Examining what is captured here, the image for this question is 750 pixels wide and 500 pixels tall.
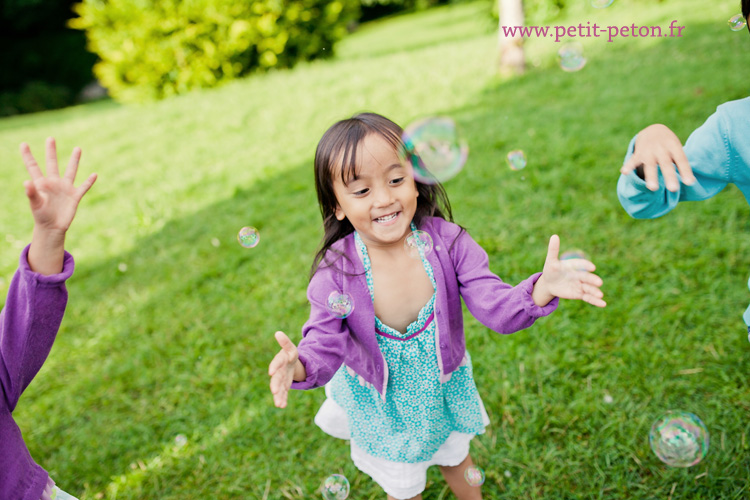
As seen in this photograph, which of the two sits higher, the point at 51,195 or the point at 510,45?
the point at 51,195

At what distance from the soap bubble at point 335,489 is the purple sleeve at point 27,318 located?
114 cm

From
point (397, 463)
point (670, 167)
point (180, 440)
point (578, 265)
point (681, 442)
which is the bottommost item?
point (180, 440)

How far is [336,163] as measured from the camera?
1.54 m

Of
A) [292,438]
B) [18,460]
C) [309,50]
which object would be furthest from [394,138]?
[309,50]

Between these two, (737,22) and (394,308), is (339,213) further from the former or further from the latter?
(737,22)

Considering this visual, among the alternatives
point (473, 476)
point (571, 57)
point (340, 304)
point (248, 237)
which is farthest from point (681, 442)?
point (571, 57)

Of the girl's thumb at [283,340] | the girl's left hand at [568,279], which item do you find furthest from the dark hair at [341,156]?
the girl's left hand at [568,279]

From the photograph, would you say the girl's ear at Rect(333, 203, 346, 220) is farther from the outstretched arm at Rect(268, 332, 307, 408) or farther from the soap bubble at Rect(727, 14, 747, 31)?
the soap bubble at Rect(727, 14, 747, 31)

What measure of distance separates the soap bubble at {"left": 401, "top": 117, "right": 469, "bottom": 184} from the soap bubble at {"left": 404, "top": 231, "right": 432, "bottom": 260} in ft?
0.68

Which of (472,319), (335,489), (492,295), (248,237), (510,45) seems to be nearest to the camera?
(492,295)

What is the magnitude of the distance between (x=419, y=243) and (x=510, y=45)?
6342 mm

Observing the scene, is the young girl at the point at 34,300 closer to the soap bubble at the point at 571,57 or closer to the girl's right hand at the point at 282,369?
the girl's right hand at the point at 282,369

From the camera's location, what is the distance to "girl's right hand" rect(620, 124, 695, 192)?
129cm

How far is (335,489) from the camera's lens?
2.04 m
